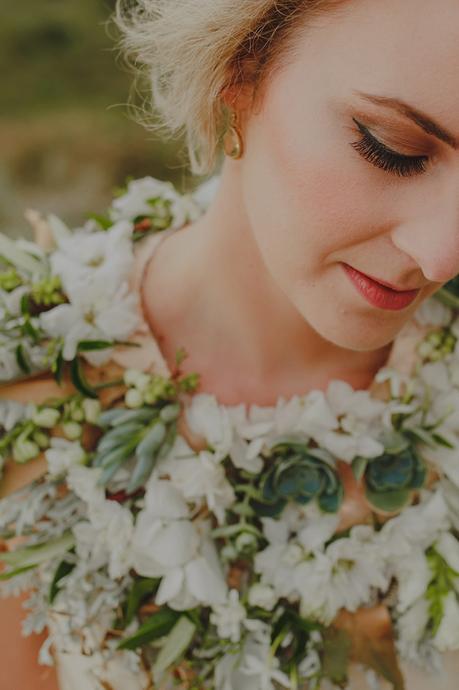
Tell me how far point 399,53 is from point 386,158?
0.42ft

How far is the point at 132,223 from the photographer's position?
1562 mm

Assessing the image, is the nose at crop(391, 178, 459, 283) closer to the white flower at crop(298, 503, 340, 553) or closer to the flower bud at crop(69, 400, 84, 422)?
the white flower at crop(298, 503, 340, 553)

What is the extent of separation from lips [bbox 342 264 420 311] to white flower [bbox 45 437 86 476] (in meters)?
0.51

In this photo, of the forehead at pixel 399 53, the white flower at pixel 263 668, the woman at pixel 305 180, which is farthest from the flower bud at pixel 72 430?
the forehead at pixel 399 53

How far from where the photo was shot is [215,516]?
135cm

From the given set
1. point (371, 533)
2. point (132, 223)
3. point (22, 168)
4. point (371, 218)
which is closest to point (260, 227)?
point (371, 218)

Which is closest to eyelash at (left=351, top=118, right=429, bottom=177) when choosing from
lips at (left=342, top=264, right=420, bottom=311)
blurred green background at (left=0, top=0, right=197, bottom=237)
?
lips at (left=342, top=264, right=420, bottom=311)

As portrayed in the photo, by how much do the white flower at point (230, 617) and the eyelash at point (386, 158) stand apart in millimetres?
668

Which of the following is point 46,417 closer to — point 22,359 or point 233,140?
point 22,359

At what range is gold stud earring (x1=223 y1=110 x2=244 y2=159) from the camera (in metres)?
1.23

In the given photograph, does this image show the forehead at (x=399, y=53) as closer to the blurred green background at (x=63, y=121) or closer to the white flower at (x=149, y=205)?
the white flower at (x=149, y=205)

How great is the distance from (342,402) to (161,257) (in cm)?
43

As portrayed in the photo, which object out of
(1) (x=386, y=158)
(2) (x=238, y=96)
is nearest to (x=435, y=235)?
(1) (x=386, y=158)

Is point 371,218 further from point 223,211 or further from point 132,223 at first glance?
point 132,223
